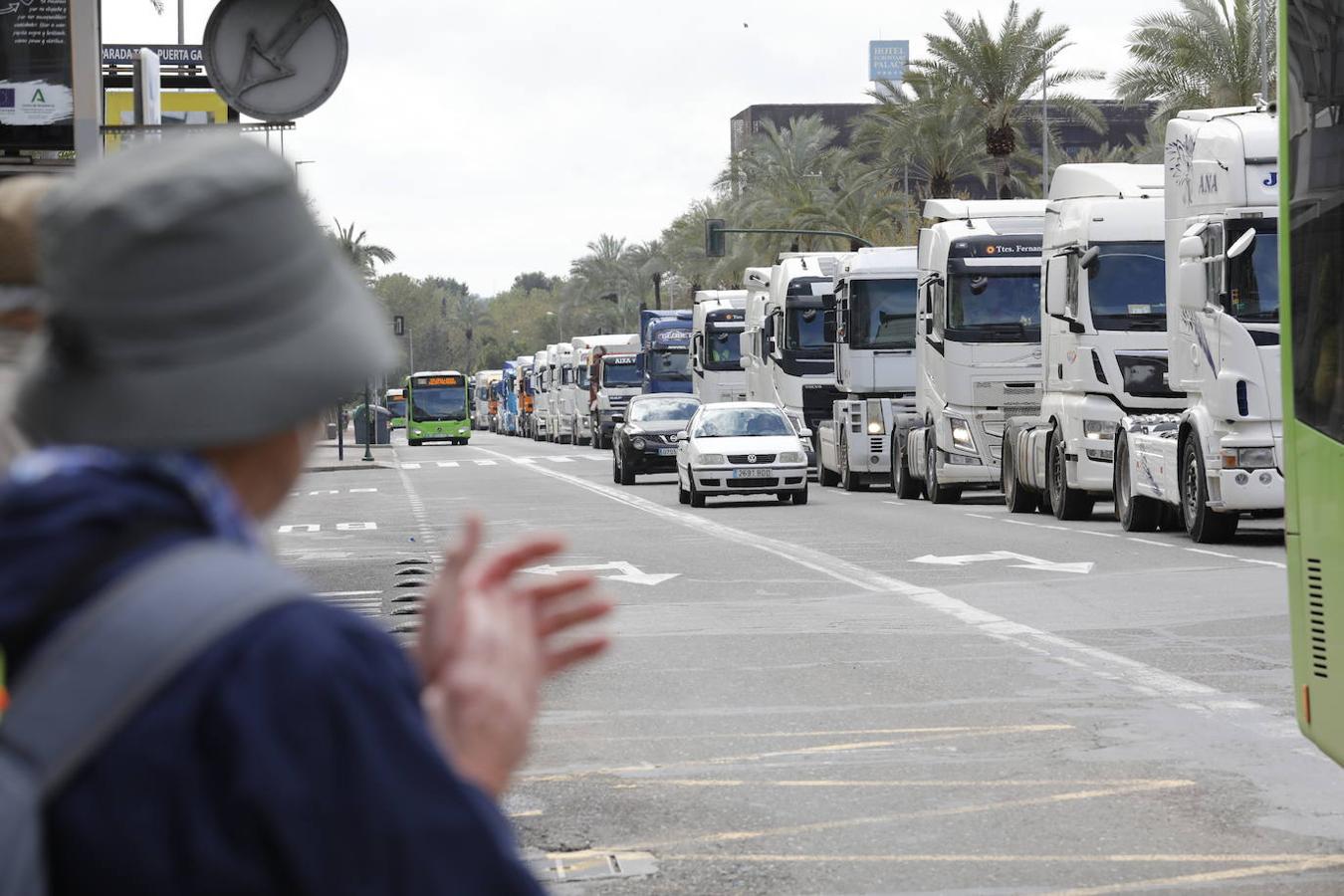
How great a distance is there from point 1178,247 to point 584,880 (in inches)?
607

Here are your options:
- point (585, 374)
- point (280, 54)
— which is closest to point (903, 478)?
point (280, 54)

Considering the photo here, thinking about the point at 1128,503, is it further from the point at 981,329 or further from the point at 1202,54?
the point at 1202,54

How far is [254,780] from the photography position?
158 centimetres

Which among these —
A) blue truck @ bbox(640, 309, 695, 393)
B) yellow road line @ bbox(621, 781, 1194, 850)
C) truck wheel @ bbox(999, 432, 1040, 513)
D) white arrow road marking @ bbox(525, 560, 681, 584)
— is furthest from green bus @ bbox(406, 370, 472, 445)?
yellow road line @ bbox(621, 781, 1194, 850)

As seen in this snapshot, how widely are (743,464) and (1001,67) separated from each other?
81.0 ft

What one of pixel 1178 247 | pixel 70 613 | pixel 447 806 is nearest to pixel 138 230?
pixel 70 613

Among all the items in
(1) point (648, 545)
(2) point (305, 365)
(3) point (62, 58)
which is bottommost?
(1) point (648, 545)

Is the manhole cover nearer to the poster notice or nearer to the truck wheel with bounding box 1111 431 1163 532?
the poster notice

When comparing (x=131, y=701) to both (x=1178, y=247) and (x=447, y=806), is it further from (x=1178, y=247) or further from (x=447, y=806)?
(x=1178, y=247)

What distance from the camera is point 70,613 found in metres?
1.66

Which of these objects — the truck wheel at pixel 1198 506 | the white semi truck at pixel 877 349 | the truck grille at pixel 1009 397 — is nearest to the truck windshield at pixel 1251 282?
the truck wheel at pixel 1198 506

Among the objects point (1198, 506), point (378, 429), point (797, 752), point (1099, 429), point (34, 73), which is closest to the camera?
point (797, 752)

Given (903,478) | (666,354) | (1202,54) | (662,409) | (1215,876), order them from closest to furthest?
(1215,876) < (903,478) < (662,409) < (1202,54) < (666,354)

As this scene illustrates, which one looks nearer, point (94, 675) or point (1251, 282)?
point (94, 675)
